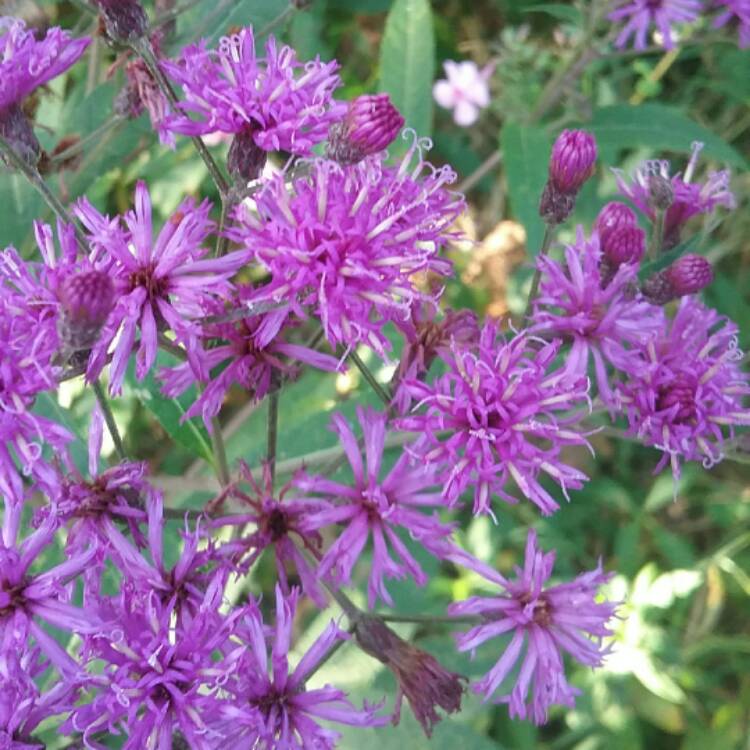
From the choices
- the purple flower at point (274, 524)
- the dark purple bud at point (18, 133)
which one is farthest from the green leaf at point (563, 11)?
the purple flower at point (274, 524)

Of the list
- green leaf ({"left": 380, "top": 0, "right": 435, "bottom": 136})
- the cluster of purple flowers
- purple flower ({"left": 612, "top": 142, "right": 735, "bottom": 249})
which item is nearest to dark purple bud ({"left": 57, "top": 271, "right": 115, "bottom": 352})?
the cluster of purple flowers

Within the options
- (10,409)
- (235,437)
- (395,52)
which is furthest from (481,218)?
(10,409)

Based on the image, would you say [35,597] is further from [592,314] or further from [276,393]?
[592,314]

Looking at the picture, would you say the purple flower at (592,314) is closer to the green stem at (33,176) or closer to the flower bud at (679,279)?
the flower bud at (679,279)

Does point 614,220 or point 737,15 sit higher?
point 614,220

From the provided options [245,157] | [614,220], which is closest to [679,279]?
[614,220]

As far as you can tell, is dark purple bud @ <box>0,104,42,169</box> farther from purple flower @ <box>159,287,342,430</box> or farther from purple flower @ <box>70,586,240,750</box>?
purple flower @ <box>70,586,240,750</box>
